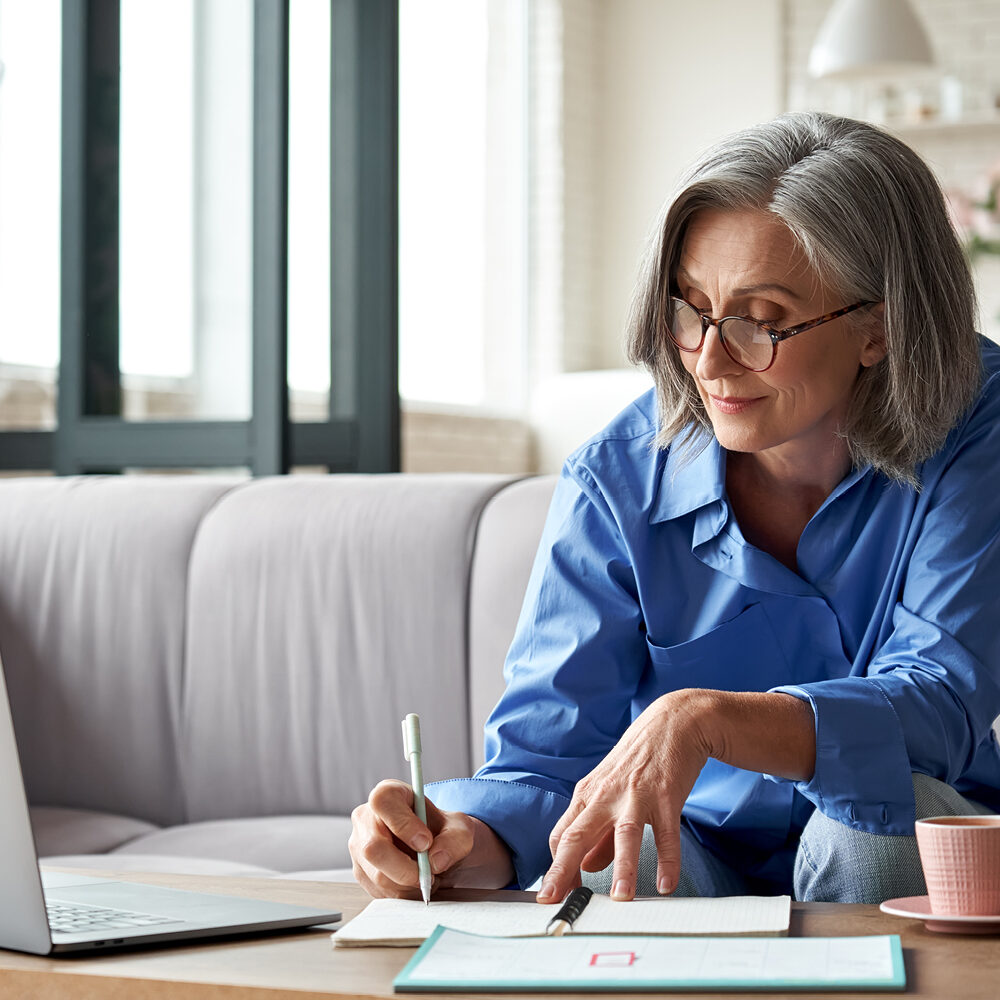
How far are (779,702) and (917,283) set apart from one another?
17.1 inches

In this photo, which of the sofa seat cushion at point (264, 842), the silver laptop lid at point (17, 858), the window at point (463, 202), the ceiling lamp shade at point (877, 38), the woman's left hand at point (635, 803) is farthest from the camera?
the window at point (463, 202)

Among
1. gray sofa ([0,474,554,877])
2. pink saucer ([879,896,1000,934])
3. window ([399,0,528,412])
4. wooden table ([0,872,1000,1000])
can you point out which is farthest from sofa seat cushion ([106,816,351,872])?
window ([399,0,528,412])

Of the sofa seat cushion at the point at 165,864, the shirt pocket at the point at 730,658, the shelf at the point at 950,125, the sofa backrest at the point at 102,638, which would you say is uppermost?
the shelf at the point at 950,125

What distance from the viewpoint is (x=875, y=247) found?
1.32 meters

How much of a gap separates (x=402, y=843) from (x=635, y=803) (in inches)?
7.7

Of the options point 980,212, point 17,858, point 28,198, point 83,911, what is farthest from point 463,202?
point 17,858

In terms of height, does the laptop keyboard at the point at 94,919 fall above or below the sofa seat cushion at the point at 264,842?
above

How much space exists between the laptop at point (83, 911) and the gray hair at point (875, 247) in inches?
27.6

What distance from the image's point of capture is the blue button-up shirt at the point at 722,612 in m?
1.29

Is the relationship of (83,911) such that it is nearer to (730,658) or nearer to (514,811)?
(514,811)

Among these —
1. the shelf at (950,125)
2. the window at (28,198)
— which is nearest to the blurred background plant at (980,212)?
the shelf at (950,125)

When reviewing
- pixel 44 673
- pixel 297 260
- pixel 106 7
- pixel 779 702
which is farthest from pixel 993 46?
pixel 779 702

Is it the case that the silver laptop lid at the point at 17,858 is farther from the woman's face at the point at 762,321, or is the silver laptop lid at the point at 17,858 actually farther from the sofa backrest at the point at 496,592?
the sofa backrest at the point at 496,592

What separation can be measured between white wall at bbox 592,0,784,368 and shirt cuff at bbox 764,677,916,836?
5353 millimetres
